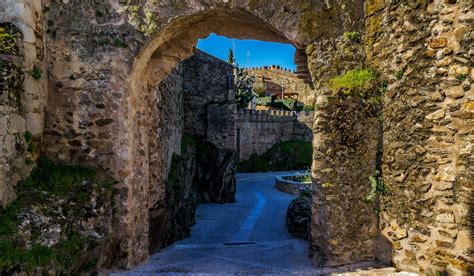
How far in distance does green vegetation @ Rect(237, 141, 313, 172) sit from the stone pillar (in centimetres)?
2582

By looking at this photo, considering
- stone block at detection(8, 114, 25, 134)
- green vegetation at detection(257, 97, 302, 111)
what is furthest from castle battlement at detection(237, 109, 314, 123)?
stone block at detection(8, 114, 25, 134)

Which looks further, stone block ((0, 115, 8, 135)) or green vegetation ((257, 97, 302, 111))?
green vegetation ((257, 97, 302, 111))

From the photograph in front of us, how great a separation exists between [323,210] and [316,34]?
7.45 feet

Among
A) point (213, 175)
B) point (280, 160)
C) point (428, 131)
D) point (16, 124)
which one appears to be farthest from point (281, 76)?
point (16, 124)

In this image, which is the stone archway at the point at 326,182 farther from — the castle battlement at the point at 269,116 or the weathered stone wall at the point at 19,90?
the castle battlement at the point at 269,116

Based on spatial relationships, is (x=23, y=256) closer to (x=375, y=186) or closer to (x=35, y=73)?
(x=35, y=73)

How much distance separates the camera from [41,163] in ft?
15.6

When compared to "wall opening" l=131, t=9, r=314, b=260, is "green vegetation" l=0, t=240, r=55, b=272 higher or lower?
lower

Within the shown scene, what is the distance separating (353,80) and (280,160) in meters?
27.6

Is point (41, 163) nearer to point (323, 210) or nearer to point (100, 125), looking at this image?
point (100, 125)

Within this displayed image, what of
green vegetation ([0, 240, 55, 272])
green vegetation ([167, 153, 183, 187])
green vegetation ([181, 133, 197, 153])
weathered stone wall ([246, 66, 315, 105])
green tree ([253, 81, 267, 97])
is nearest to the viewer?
green vegetation ([0, 240, 55, 272])

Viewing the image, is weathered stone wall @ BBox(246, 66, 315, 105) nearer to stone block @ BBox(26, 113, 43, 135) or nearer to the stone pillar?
the stone pillar

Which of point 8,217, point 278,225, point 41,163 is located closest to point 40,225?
point 8,217

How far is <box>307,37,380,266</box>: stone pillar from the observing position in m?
4.67
